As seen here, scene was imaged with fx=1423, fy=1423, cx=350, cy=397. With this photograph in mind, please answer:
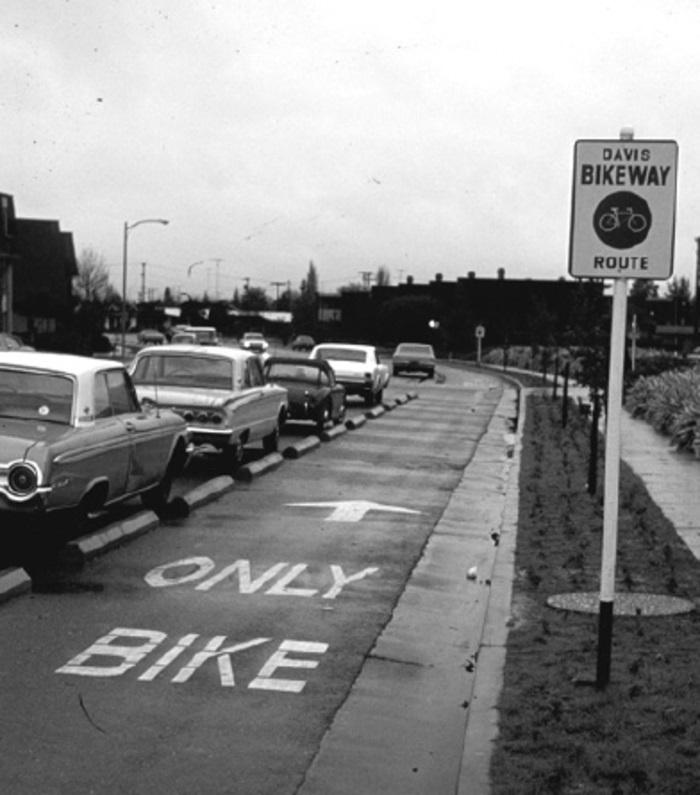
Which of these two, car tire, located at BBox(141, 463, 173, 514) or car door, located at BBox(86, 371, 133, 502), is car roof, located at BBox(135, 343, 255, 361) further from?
car door, located at BBox(86, 371, 133, 502)

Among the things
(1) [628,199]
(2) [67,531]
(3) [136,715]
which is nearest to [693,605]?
(1) [628,199]

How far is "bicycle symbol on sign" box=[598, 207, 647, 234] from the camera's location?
291 inches

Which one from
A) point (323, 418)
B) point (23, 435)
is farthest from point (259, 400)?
point (23, 435)

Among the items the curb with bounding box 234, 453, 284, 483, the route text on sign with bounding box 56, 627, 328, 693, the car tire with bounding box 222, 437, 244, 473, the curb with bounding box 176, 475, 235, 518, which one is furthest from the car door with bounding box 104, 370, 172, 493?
the car tire with bounding box 222, 437, 244, 473

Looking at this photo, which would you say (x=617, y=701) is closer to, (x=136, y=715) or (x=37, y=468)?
(x=136, y=715)

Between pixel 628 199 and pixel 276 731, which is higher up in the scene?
pixel 628 199

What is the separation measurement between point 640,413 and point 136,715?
2626 cm

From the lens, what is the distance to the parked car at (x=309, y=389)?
82.9 feet

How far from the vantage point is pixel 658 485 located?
58.2 ft

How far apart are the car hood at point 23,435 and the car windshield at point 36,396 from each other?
0.46 feet

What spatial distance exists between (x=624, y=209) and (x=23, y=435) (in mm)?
5543

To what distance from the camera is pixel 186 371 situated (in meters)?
19.0

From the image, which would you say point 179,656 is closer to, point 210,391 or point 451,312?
point 210,391

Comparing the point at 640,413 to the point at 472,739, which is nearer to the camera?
the point at 472,739
